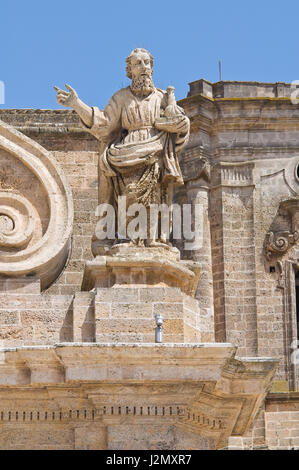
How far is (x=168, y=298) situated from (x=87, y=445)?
1621 mm

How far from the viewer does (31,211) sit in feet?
54.0

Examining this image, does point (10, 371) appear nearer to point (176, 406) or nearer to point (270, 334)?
point (176, 406)

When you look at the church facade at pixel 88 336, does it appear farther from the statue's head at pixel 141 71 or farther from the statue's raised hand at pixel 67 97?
the statue's head at pixel 141 71

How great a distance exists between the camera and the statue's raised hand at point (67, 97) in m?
16.3

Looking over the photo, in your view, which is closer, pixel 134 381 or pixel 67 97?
pixel 134 381

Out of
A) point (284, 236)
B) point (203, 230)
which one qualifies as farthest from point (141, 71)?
point (284, 236)

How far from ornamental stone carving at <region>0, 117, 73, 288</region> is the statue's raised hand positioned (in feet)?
2.22

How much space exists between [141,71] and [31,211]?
182 centimetres

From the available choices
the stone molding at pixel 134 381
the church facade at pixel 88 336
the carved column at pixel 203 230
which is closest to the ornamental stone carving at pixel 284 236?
the carved column at pixel 203 230

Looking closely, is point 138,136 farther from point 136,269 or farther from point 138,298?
point 138,298

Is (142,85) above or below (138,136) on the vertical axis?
above

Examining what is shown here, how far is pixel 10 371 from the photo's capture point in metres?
15.2

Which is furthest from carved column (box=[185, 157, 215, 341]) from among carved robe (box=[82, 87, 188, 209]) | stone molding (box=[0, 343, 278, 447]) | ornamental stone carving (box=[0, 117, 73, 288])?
stone molding (box=[0, 343, 278, 447])

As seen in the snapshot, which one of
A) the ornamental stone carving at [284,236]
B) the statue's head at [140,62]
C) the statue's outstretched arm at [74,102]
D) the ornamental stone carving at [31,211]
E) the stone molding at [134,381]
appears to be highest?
the ornamental stone carving at [284,236]
